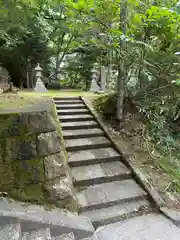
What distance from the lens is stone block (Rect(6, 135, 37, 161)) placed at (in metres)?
1.63

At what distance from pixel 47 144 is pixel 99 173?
0.98 metres

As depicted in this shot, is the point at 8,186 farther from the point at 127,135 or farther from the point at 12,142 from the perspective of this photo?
the point at 127,135

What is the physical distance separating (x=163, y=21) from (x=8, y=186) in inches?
120

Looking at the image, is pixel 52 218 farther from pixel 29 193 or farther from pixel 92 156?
pixel 92 156

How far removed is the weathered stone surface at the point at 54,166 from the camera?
179 centimetres

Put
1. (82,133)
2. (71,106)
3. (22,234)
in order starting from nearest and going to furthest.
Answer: (22,234)
(82,133)
(71,106)

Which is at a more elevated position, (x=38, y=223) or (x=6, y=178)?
(x=6, y=178)

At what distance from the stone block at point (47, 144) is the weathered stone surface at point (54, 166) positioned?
0.20 feet

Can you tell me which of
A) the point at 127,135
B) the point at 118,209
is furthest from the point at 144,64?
the point at 118,209

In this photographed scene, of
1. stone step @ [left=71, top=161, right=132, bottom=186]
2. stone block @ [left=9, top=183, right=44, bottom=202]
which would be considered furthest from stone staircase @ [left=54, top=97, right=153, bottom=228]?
stone block @ [left=9, top=183, right=44, bottom=202]

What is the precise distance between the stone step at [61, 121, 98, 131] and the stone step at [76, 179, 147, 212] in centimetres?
122

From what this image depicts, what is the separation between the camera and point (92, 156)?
266 centimetres

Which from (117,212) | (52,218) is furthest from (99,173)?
(52,218)

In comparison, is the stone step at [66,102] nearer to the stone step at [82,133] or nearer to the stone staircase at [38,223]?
the stone step at [82,133]
